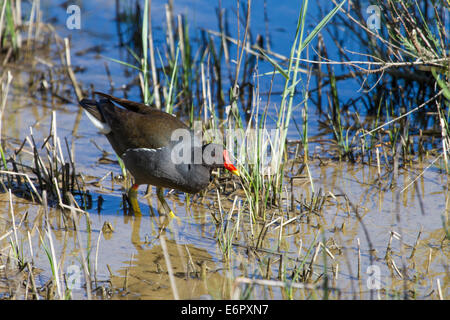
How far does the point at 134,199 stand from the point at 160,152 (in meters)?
0.39

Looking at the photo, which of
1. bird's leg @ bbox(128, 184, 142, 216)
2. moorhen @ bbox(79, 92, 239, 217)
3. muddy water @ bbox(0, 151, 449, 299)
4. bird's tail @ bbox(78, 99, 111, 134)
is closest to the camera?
muddy water @ bbox(0, 151, 449, 299)

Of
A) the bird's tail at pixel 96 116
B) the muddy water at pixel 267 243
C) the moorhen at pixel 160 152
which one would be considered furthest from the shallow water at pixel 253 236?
the bird's tail at pixel 96 116

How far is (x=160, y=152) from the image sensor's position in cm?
413

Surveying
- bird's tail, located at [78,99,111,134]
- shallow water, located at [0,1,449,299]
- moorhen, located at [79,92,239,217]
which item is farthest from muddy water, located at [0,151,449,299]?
bird's tail, located at [78,99,111,134]

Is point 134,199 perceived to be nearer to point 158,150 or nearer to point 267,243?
point 158,150

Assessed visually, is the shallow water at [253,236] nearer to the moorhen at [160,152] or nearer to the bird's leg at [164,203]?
the bird's leg at [164,203]

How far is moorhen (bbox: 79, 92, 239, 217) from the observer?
408 cm

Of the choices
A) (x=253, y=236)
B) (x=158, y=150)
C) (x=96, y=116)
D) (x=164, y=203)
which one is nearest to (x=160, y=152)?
A: (x=158, y=150)

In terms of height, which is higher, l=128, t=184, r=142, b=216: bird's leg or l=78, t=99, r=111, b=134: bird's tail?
l=78, t=99, r=111, b=134: bird's tail

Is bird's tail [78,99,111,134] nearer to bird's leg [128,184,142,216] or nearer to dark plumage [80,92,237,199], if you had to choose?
dark plumage [80,92,237,199]

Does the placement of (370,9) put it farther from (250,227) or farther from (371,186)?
(250,227)

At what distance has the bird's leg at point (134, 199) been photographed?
4211mm
